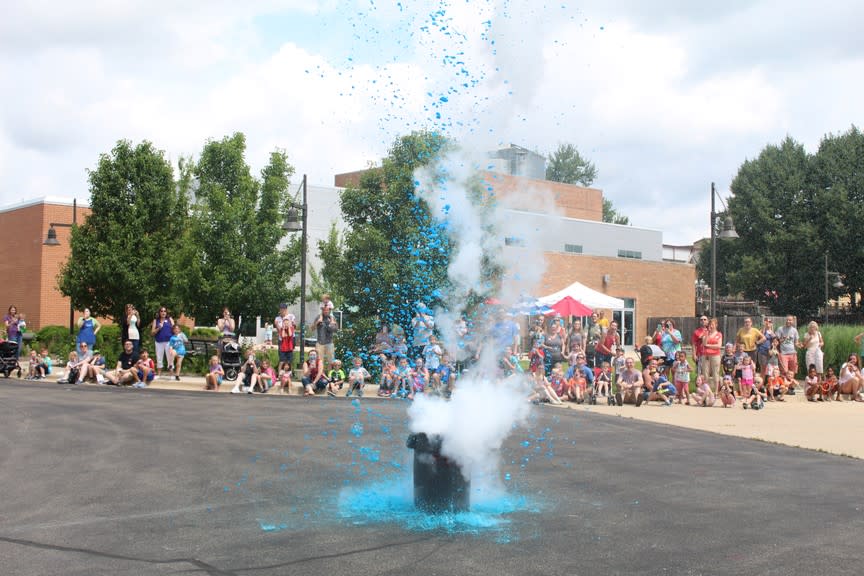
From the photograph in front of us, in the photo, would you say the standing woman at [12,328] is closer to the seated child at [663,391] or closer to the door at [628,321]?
the seated child at [663,391]

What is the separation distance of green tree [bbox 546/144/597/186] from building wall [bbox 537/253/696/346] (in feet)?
155

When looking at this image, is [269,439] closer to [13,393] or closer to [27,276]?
[13,393]

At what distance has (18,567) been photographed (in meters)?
5.69

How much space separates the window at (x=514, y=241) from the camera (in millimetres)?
8148

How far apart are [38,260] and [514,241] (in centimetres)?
3852

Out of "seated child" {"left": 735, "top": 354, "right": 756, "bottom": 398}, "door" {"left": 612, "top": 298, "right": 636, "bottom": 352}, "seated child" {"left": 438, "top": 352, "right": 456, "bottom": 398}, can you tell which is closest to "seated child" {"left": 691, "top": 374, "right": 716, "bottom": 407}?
"seated child" {"left": 735, "top": 354, "right": 756, "bottom": 398}

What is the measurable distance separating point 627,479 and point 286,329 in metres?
13.4

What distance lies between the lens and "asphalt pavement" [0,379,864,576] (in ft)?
19.7

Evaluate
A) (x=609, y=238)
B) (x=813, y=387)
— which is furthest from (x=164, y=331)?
(x=609, y=238)

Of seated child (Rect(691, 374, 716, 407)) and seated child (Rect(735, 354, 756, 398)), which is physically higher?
seated child (Rect(735, 354, 756, 398))

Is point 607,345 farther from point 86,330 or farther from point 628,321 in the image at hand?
point 628,321

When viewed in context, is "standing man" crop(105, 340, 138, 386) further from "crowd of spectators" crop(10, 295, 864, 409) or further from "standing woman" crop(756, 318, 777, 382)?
"standing woman" crop(756, 318, 777, 382)

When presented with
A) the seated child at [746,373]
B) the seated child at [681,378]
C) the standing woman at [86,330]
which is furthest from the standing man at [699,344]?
the standing woman at [86,330]

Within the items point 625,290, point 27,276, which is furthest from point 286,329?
point 625,290
